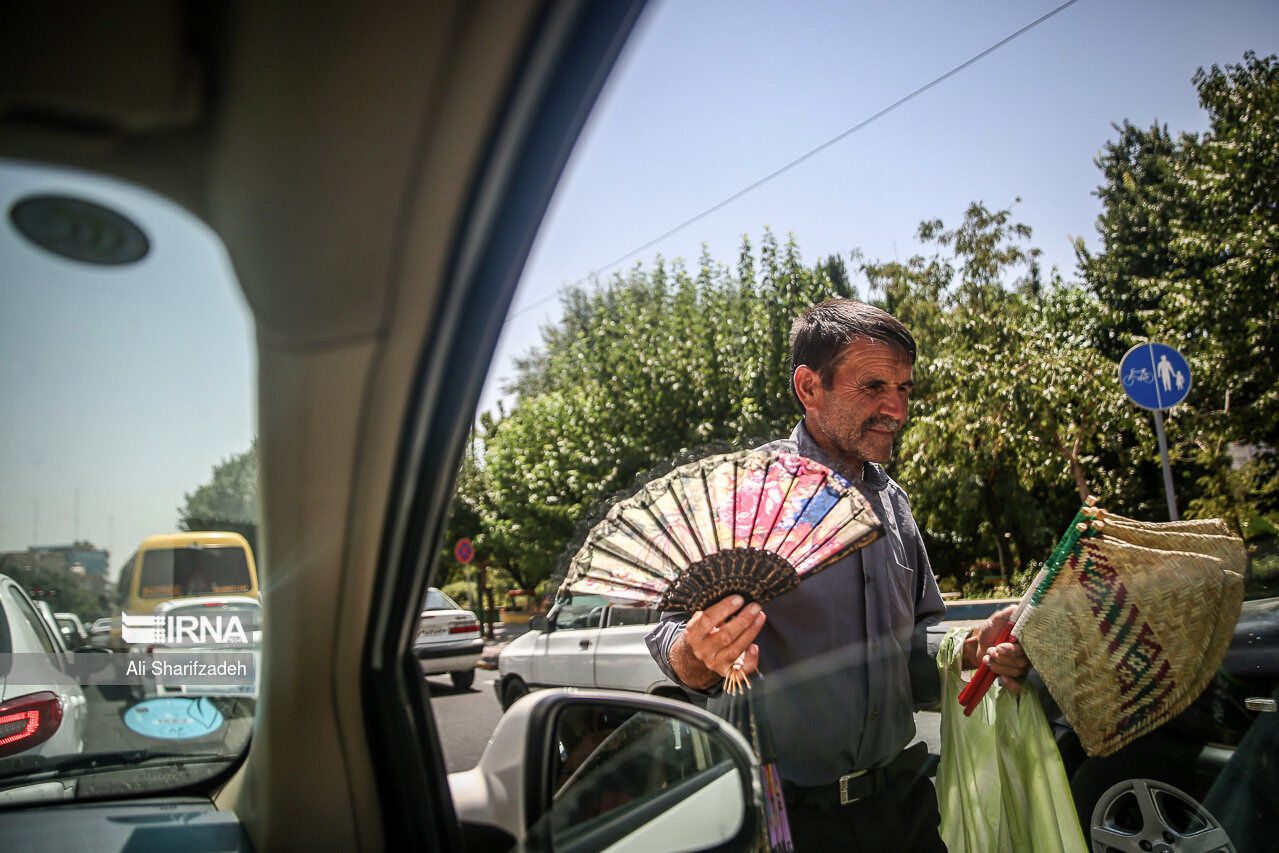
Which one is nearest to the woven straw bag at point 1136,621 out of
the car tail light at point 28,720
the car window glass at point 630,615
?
the car window glass at point 630,615

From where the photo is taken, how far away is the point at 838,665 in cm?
181

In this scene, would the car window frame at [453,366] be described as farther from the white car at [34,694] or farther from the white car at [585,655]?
the white car at [34,694]

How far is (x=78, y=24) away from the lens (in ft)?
3.36

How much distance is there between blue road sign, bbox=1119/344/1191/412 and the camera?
2670mm

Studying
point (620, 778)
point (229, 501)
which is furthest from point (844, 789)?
point (229, 501)

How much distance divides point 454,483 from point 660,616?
0.52 m

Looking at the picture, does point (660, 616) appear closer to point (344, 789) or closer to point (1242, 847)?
point (344, 789)

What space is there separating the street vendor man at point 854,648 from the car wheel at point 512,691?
294 millimetres

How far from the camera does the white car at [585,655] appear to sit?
1643 millimetres

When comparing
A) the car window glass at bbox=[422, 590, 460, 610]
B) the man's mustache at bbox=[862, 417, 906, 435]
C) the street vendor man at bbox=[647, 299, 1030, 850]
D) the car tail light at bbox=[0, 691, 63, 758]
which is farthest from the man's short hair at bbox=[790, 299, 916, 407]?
the car tail light at bbox=[0, 691, 63, 758]

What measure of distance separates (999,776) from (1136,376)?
1532 mm

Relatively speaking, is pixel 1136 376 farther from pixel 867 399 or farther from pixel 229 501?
pixel 229 501

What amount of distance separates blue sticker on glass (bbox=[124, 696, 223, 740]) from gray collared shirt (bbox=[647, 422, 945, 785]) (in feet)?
3.29

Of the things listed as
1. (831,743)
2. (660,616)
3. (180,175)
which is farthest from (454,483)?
(831,743)
